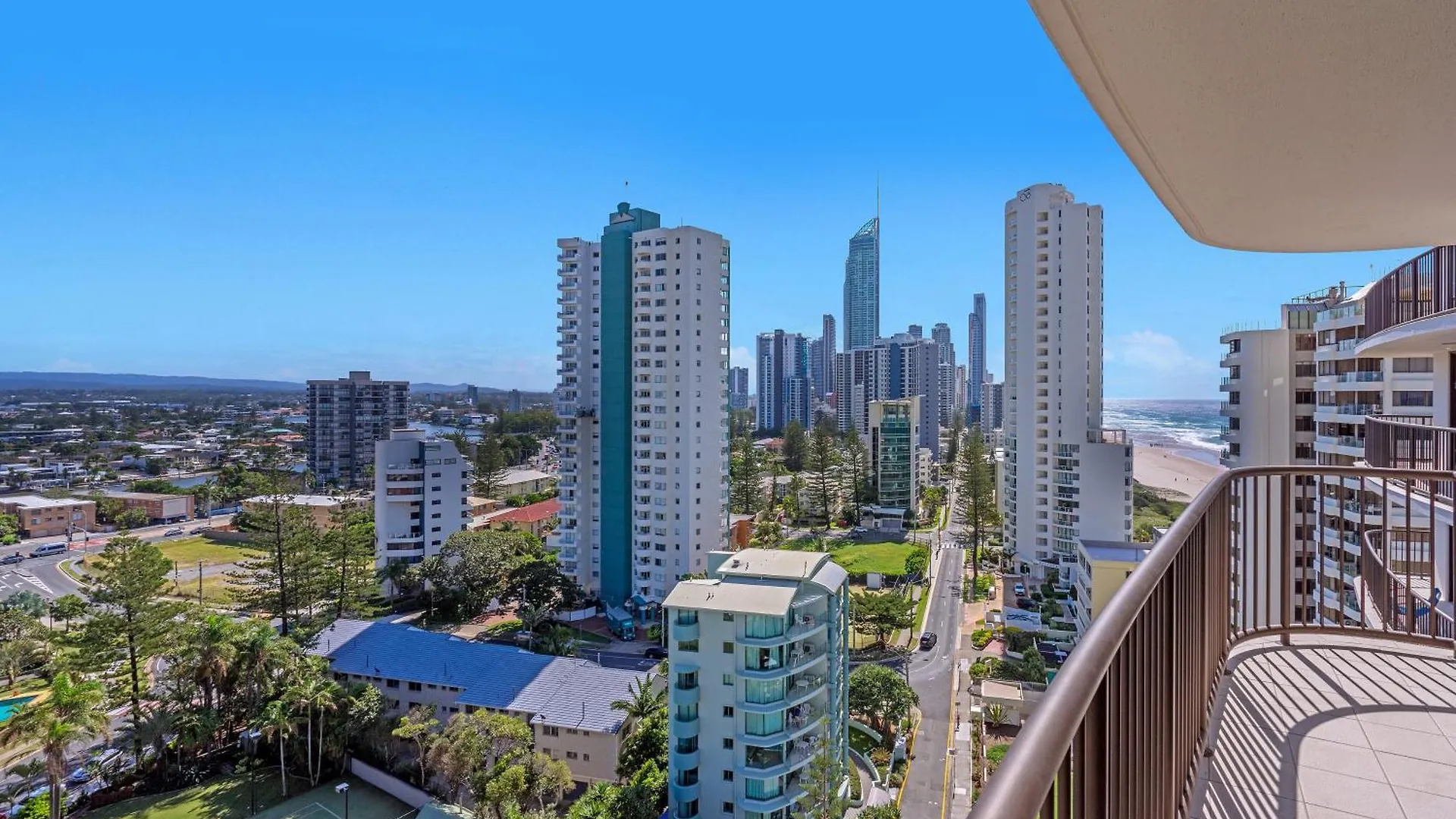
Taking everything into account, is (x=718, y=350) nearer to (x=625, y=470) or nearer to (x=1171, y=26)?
(x=625, y=470)

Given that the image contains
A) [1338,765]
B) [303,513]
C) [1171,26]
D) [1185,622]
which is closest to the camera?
[1171,26]

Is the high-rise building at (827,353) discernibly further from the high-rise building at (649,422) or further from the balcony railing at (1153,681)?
the balcony railing at (1153,681)

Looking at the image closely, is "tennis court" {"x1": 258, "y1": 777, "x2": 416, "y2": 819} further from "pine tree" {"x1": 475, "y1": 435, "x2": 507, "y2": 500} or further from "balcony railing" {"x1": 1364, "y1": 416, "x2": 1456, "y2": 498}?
"pine tree" {"x1": 475, "y1": 435, "x2": 507, "y2": 500}

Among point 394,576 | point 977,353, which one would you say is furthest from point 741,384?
point 394,576

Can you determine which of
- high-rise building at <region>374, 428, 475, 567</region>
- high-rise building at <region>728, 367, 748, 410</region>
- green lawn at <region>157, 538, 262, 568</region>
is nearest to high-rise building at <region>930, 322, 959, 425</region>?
high-rise building at <region>728, 367, 748, 410</region>

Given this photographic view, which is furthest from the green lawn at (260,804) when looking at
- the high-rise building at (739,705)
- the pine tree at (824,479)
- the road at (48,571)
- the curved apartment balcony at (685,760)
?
the pine tree at (824,479)

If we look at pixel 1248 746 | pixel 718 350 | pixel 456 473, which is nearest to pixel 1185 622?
pixel 1248 746

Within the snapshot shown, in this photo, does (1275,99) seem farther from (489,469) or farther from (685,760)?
(489,469)
